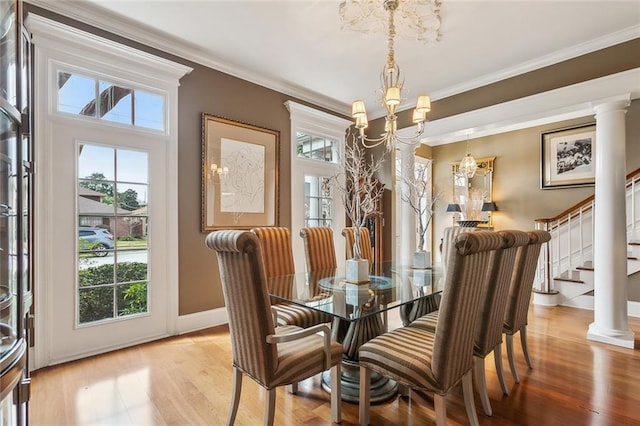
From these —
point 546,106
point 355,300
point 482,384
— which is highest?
point 546,106

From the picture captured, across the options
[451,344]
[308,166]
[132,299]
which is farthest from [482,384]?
[308,166]

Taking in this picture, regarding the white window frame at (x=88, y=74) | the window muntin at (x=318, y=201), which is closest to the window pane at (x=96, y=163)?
the white window frame at (x=88, y=74)

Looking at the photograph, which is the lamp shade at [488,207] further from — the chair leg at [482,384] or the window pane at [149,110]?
the window pane at [149,110]

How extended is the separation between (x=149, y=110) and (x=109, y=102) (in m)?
0.33

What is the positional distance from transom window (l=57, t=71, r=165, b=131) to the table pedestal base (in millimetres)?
2780

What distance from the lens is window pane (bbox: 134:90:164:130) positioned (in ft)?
9.91

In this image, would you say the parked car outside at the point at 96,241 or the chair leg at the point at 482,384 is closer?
the chair leg at the point at 482,384

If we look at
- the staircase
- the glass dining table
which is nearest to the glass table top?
the glass dining table

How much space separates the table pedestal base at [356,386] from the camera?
204cm

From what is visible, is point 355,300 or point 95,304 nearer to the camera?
point 355,300

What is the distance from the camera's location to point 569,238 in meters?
4.57

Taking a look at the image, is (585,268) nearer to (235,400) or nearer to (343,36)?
(343,36)

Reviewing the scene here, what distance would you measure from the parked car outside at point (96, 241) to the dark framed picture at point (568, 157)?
21.4 ft

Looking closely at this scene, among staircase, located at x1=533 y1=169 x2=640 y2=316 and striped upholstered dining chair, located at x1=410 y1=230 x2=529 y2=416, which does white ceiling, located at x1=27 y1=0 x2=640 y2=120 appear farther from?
staircase, located at x1=533 y1=169 x2=640 y2=316
